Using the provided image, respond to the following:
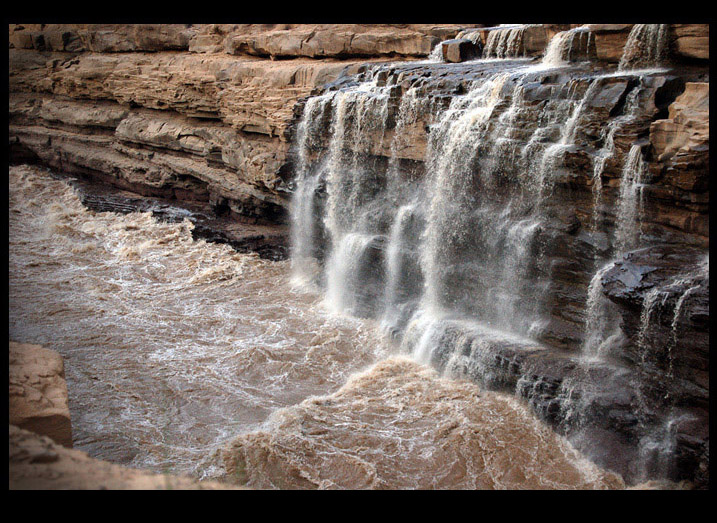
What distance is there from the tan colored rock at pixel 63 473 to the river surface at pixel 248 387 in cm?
371

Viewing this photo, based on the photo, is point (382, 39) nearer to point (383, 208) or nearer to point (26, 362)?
point (383, 208)

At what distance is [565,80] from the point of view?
9.97m

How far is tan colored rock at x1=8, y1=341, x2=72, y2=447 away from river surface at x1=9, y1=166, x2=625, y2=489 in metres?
2.23

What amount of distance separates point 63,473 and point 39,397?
2.16 meters

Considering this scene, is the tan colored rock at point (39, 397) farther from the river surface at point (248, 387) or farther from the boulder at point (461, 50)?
the boulder at point (461, 50)

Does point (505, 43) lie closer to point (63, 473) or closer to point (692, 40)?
point (692, 40)

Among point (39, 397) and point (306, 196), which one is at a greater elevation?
point (306, 196)

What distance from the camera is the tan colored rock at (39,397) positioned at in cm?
548

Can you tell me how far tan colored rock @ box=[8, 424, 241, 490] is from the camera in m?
3.67

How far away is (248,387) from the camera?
10.1 m

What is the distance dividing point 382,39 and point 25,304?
1006cm

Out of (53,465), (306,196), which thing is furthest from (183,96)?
(53,465)

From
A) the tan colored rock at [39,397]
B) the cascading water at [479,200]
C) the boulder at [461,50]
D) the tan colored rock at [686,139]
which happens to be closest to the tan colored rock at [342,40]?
the boulder at [461,50]

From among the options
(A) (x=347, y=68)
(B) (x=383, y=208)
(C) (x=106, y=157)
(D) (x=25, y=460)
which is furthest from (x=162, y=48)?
(D) (x=25, y=460)
